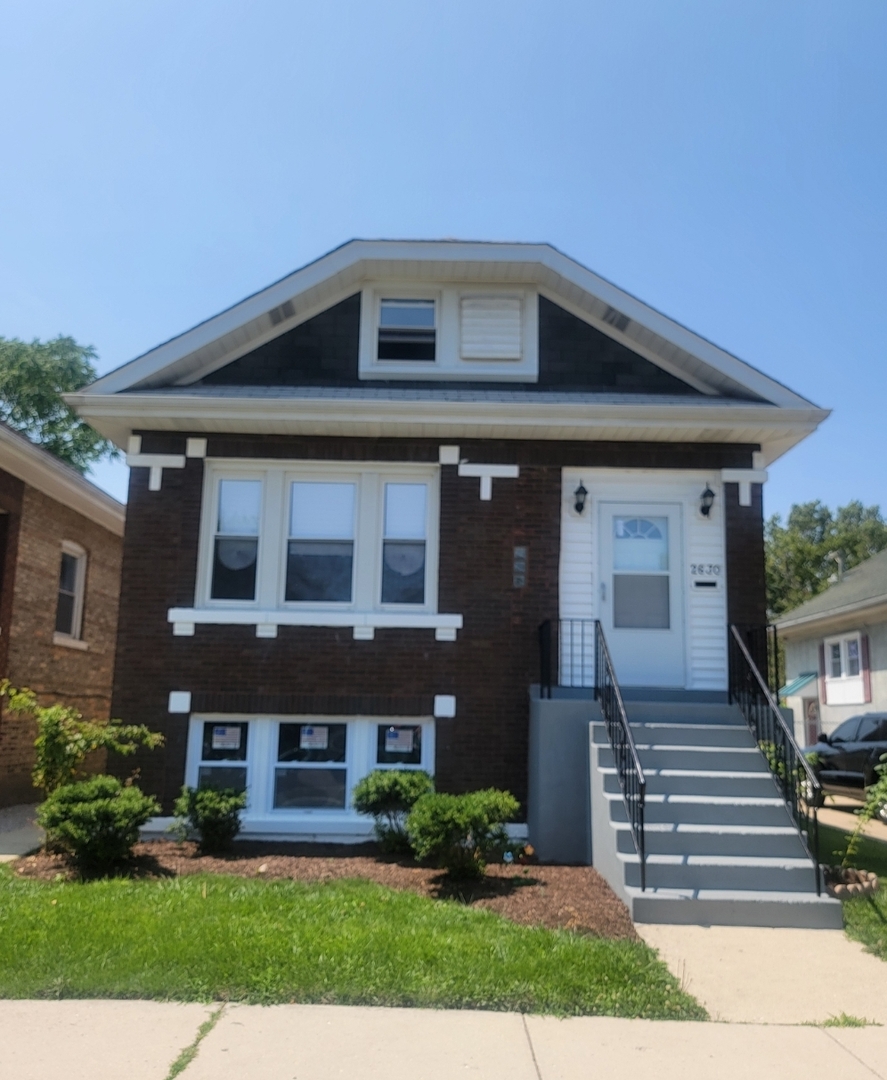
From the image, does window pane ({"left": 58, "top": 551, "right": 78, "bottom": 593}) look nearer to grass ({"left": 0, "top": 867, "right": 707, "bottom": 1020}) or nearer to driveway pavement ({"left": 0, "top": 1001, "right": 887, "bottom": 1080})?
grass ({"left": 0, "top": 867, "right": 707, "bottom": 1020})

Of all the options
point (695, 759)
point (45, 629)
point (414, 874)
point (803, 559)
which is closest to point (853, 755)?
point (695, 759)

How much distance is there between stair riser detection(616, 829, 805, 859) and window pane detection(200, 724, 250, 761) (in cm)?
425

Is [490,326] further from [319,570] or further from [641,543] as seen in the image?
[319,570]

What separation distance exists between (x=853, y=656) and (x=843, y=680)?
634 mm

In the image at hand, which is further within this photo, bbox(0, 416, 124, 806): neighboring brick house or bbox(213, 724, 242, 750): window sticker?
bbox(0, 416, 124, 806): neighboring brick house

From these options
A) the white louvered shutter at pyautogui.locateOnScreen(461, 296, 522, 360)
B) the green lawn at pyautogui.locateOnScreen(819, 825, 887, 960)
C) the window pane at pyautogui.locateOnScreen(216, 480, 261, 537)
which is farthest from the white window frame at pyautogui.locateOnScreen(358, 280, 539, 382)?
the green lawn at pyautogui.locateOnScreen(819, 825, 887, 960)

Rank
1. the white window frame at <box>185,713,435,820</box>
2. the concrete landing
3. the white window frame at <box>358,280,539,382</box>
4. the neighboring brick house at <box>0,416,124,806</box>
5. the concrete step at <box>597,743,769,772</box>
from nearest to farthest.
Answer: the concrete landing
the concrete step at <box>597,743,769,772</box>
the white window frame at <box>185,713,435,820</box>
the white window frame at <box>358,280,539,382</box>
the neighboring brick house at <box>0,416,124,806</box>

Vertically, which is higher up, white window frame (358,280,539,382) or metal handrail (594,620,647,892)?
white window frame (358,280,539,382)

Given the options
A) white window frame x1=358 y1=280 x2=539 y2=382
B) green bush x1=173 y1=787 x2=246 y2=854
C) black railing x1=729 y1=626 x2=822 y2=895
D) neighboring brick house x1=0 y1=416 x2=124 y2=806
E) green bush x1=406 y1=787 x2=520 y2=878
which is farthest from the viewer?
neighboring brick house x1=0 y1=416 x2=124 y2=806

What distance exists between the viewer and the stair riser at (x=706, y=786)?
8.19 m

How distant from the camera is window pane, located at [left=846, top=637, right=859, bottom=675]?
2011 centimetres

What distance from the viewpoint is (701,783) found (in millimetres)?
8242

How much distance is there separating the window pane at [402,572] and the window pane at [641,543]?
83.1 inches

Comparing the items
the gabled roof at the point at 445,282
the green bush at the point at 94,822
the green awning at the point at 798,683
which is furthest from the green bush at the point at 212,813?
the green awning at the point at 798,683
